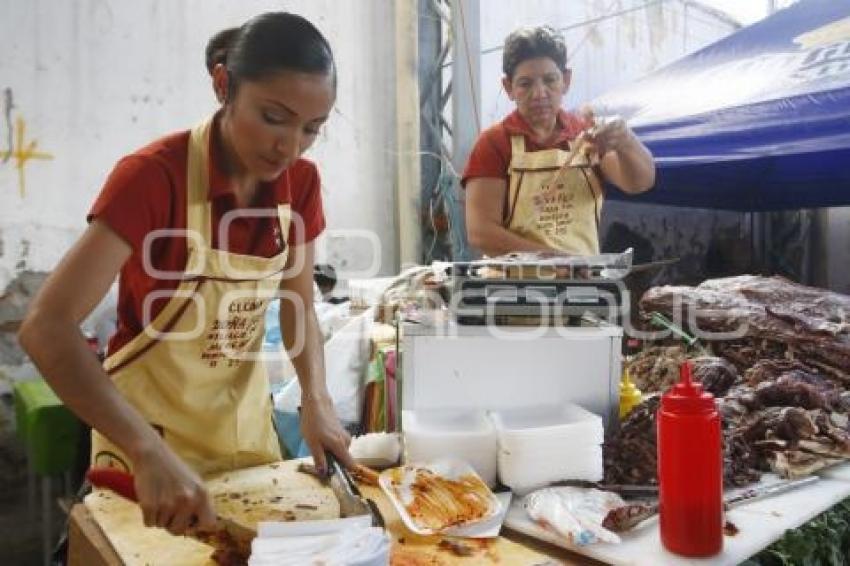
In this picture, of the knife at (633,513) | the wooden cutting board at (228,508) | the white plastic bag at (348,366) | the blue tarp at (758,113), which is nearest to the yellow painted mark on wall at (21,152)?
the white plastic bag at (348,366)

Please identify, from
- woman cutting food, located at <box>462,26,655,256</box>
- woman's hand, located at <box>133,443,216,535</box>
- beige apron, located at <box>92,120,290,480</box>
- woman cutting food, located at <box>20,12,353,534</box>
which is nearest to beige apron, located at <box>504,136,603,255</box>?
woman cutting food, located at <box>462,26,655,256</box>

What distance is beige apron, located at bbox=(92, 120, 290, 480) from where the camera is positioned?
1.53 metres

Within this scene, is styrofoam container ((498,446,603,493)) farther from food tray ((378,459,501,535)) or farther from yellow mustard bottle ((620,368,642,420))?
yellow mustard bottle ((620,368,642,420))

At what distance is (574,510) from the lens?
134cm

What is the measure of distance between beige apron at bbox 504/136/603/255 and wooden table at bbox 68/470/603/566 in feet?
5.23

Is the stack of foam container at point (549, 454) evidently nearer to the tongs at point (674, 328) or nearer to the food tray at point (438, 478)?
the food tray at point (438, 478)

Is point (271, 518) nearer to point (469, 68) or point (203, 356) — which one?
point (203, 356)

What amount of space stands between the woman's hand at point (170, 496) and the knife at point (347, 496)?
0.27 metres

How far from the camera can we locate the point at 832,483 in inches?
62.5

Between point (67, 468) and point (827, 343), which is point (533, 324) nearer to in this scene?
point (827, 343)

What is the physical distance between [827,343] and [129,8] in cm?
386

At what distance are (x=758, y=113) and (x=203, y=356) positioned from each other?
12.1ft

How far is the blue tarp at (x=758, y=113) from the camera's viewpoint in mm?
3859

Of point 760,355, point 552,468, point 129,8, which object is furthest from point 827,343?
point 129,8
